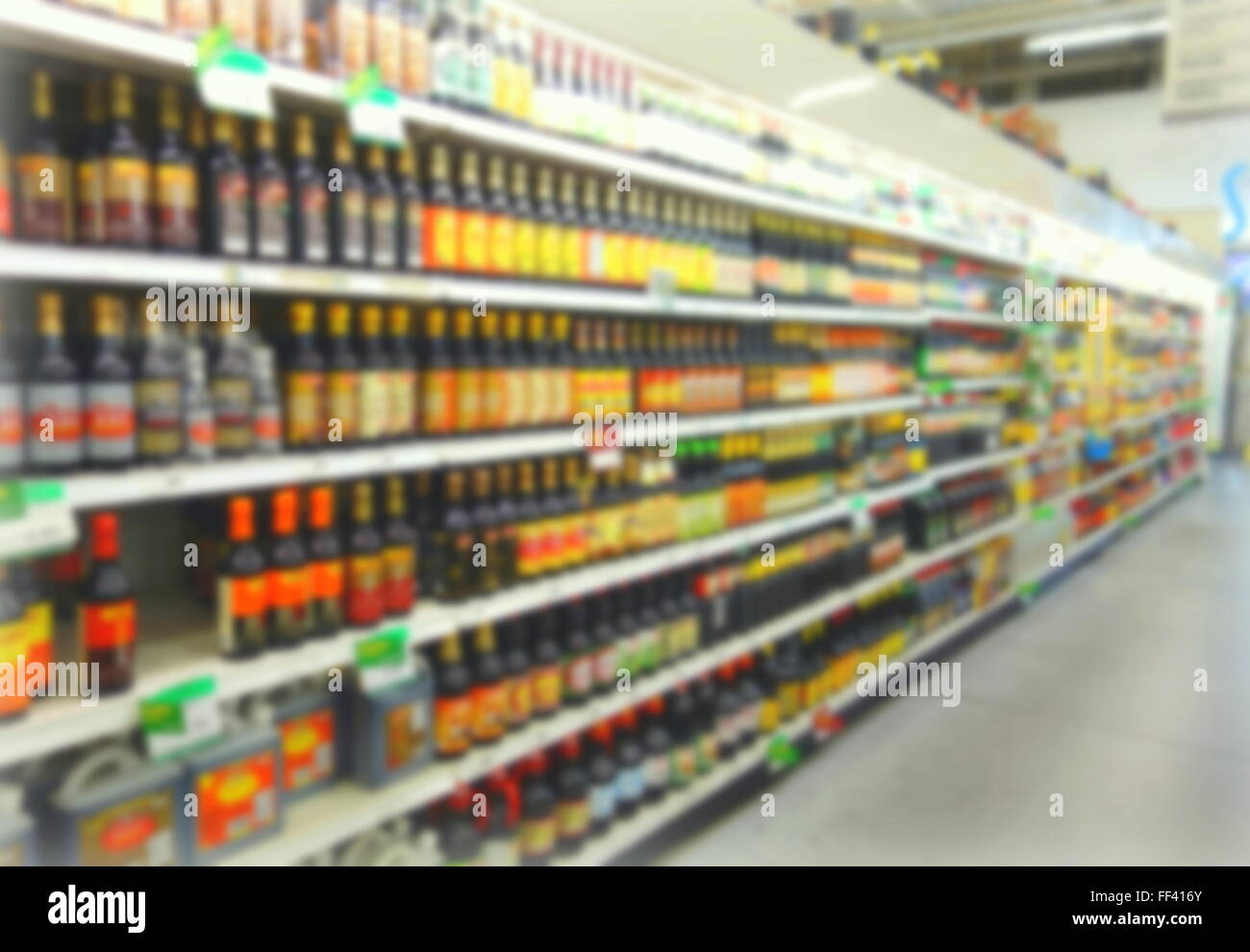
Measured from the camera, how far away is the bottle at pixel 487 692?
241 cm

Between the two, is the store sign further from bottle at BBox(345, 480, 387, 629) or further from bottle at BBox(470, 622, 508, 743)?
bottle at BBox(345, 480, 387, 629)

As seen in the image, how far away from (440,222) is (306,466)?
0.67 m

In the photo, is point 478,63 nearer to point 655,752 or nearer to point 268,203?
point 268,203

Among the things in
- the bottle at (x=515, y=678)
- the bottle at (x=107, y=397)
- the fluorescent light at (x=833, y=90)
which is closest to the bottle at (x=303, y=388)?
the bottle at (x=107, y=397)

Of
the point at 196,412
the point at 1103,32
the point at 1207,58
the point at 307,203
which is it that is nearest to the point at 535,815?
the point at 196,412

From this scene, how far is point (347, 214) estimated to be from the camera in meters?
1.98

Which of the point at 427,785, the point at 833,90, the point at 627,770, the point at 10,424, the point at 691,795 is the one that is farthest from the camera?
the point at 833,90

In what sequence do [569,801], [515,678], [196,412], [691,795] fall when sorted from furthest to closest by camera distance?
[691,795]
[569,801]
[515,678]
[196,412]

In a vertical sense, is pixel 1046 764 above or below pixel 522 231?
below

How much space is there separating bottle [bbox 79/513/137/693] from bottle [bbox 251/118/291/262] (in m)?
0.60

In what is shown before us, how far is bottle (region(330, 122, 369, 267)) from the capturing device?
6.49ft

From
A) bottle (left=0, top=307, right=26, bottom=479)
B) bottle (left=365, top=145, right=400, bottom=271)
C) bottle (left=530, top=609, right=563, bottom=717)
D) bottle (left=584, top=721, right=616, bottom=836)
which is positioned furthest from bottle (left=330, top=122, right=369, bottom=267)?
bottle (left=584, top=721, right=616, bottom=836)

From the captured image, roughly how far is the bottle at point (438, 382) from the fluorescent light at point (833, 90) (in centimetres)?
189

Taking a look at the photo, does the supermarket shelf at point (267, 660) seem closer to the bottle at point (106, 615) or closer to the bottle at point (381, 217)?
the bottle at point (106, 615)
